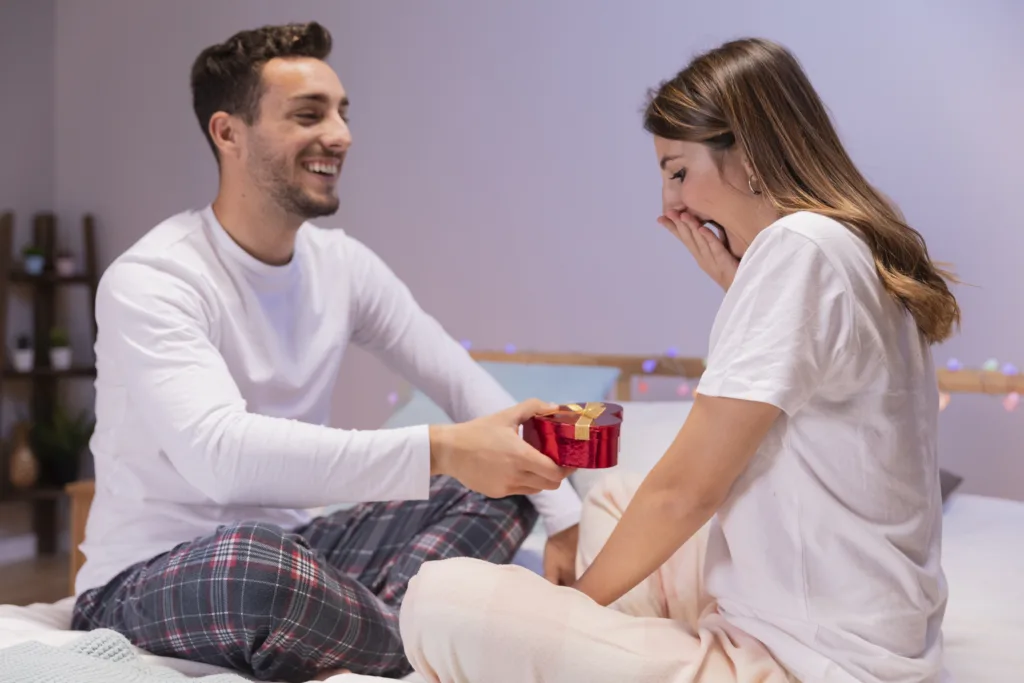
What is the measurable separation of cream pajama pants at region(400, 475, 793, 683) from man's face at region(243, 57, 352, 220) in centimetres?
95

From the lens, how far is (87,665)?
1140 millimetres

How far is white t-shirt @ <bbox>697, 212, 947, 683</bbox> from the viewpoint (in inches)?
39.2

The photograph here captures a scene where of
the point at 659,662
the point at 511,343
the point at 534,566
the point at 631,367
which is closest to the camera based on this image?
the point at 659,662

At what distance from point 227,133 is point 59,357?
89.1 inches

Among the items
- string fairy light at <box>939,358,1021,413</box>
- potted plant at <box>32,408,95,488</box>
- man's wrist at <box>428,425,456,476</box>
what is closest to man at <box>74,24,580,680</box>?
man's wrist at <box>428,425,456,476</box>

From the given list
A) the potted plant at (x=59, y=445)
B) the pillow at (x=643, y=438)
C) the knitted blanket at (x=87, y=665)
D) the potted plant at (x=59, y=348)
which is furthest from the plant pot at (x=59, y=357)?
the knitted blanket at (x=87, y=665)

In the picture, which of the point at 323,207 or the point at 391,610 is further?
the point at 323,207

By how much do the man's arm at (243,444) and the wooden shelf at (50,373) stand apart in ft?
8.17

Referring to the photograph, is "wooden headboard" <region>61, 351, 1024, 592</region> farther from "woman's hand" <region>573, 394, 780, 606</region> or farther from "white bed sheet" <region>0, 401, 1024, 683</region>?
"woman's hand" <region>573, 394, 780, 606</region>

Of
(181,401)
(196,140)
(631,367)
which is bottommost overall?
(631,367)

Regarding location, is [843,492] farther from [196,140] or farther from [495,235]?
[196,140]

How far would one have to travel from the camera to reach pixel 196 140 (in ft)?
11.5

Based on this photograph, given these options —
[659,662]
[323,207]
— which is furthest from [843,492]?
[323,207]

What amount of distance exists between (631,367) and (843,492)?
61.5 inches
